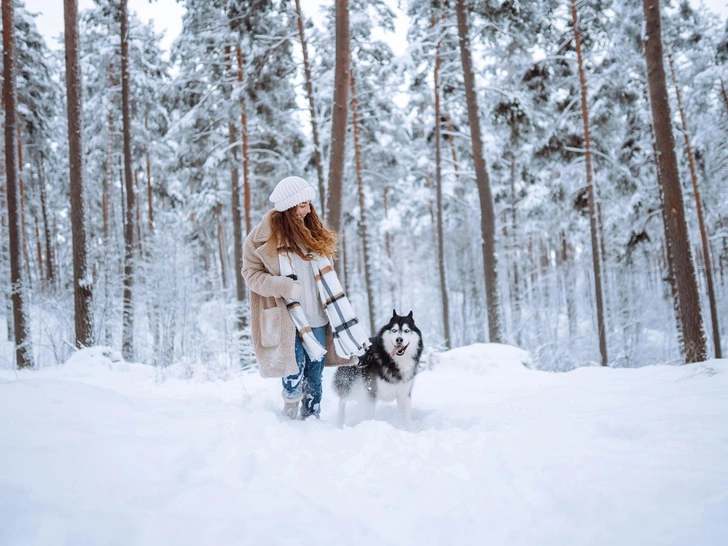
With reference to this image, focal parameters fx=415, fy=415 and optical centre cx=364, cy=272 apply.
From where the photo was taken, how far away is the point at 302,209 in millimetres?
3475

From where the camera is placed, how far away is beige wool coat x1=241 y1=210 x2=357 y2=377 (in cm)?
327

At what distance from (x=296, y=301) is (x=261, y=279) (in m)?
0.34

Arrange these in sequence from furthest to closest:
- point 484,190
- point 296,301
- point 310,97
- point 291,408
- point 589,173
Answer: point 310,97, point 589,173, point 484,190, point 291,408, point 296,301

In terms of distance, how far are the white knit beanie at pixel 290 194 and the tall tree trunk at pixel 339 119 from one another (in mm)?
3833

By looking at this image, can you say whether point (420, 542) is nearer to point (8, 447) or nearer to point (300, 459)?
point (300, 459)

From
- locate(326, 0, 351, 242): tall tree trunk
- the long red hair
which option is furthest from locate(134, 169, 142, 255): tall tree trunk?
the long red hair

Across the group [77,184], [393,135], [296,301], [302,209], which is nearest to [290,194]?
[302,209]

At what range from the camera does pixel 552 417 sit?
11.4 feet

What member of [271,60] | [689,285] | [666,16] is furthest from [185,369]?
[666,16]

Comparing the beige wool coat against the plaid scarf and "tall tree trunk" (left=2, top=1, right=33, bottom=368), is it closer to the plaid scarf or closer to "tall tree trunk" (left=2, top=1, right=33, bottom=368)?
the plaid scarf

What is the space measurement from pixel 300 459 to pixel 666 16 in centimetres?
1685

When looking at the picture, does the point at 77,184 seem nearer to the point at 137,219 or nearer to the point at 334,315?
the point at 334,315

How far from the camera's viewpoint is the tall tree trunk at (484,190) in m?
9.56

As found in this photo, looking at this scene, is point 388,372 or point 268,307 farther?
point 388,372
